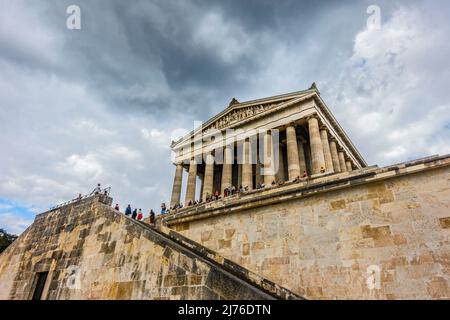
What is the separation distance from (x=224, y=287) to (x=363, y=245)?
445 centimetres

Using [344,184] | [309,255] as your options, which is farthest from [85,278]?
[344,184]

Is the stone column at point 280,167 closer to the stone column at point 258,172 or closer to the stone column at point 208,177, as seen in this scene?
the stone column at point 258,172

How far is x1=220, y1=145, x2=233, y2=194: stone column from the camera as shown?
84.6ft

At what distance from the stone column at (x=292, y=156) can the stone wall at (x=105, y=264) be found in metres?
15.0

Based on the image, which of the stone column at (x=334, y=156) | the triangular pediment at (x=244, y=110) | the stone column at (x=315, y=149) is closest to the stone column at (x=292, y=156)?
the stone column at (x=315, y=149)

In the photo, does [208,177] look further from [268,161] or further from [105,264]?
[105,264]

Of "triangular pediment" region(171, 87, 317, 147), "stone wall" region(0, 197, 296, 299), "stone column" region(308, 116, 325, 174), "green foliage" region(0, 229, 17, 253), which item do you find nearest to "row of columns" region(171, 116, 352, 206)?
"stone column" region(308, 116, 325, 174)

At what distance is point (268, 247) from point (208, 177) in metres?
19.4

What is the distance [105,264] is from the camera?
828 cm

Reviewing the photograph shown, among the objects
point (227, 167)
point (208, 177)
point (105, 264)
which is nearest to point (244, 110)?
point (227, 167)

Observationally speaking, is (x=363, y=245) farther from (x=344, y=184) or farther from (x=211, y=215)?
(x=211, y=215)

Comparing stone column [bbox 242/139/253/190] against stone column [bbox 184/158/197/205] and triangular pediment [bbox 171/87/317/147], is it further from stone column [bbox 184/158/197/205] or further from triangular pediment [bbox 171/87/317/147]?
stone column [bbox 184/158/197/205]

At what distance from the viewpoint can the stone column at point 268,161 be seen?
73.1ft
